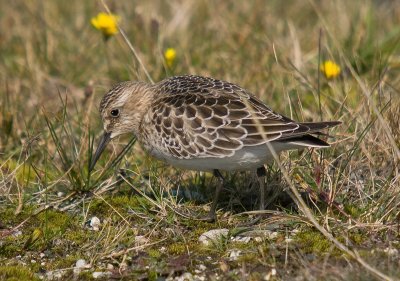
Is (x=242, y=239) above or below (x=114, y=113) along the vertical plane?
below

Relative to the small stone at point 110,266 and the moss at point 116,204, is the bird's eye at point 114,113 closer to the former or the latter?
the moss at point 116,204

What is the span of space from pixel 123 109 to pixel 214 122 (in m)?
1.10

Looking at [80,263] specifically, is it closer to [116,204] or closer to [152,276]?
[152,276]

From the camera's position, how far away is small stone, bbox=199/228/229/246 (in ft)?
18.6

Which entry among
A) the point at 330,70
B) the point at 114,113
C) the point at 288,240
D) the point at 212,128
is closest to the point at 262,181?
the point at 212,128

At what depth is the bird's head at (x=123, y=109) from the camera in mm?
6602

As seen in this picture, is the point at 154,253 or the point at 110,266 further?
the point at 154,253

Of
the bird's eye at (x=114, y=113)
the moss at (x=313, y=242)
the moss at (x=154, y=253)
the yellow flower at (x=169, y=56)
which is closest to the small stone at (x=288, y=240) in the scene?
the moss at (x=313, y=242)

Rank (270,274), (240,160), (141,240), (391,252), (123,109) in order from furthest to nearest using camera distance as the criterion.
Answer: (123,109)
(240,160)
(141,240)
(391,252)
(270,274)

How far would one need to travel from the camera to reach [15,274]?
5324 millimetres

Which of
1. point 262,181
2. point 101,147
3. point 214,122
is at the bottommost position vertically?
point 262,181

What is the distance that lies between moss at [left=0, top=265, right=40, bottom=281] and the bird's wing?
1.46m

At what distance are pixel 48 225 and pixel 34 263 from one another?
1.94ft

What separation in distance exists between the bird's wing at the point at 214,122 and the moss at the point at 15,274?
1.46 m
